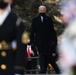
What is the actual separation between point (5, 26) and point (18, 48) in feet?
1.32

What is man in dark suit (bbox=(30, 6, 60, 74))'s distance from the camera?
12.2m

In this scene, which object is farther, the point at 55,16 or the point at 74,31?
the point at 55,16

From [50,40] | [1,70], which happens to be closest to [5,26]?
[1,70]

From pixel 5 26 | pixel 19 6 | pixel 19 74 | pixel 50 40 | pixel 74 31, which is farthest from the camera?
pixel 19 6

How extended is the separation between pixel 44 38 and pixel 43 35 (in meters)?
0.09

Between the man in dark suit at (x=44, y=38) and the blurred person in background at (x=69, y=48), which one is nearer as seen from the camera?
the blurred person in background at (x=69, y=48)

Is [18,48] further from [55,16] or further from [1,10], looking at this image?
[55,16]

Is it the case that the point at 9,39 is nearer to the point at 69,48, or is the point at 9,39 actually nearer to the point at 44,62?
the point at 69,48

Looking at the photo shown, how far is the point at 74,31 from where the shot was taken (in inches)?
138

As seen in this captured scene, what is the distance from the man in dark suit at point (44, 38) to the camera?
12.2 meters

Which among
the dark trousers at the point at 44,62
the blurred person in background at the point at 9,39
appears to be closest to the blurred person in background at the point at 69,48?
the blurred person in background at the point at 9,39

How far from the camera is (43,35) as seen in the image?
12289 millimetres

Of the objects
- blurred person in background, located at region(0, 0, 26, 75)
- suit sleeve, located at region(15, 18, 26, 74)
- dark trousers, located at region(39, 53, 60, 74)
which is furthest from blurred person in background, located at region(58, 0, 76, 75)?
dark trousers, located at region(39, 53, 60, 74)

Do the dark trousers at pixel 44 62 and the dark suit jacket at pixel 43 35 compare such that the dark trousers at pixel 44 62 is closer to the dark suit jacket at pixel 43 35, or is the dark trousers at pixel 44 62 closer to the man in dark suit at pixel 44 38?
the man in dark suit at pixel 44 38
